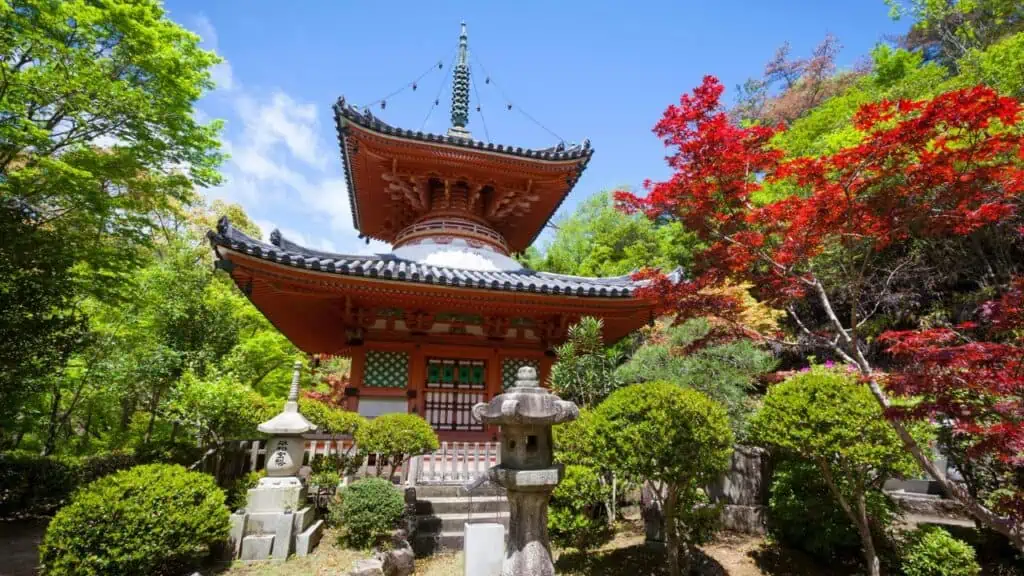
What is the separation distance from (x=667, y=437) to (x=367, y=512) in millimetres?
4132

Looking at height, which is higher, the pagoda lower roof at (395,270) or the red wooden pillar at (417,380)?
the pagoda lower roof at (395,270)

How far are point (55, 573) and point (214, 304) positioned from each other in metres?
10.7

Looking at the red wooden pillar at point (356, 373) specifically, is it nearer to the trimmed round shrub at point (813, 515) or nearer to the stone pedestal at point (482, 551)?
the stone pedestal at point (482, 551)

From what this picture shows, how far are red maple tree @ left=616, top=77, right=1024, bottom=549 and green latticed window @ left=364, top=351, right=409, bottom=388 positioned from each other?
210 inches

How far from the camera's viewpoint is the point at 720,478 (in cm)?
908

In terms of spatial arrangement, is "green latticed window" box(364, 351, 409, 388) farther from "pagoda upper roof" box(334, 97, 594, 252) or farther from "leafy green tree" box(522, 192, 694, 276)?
"leafy green tree" box(522, 192, 694, 276)

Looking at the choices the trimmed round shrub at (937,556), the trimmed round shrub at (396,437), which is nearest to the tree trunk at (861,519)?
the trimmed round shrub at (937,556)

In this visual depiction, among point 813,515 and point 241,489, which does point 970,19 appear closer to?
point 813,515

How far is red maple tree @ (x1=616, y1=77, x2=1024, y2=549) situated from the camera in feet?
13.8

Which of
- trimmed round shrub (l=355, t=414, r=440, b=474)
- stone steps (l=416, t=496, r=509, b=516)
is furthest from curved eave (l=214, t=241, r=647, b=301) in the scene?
stone steps (l=416, t=496, r=509, b=516)

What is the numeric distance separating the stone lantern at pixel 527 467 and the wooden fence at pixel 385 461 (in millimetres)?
3992

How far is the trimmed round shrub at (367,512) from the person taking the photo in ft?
20.4

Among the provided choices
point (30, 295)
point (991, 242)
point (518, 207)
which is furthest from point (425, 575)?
point (991, 242)

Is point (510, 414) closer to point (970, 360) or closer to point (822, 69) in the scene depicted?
point (970, 360)
